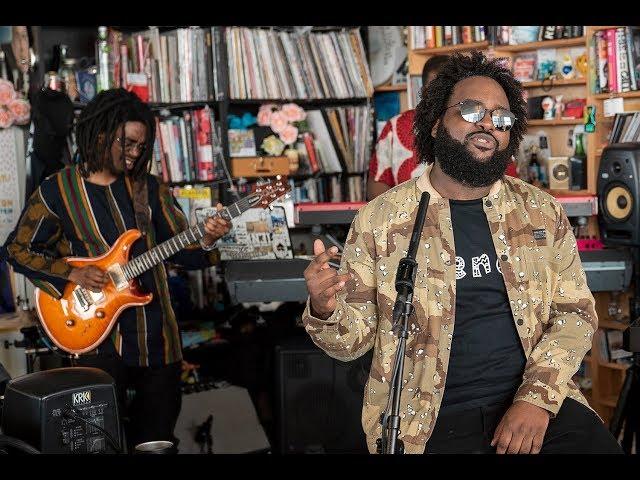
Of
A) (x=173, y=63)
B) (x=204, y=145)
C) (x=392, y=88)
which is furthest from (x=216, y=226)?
(x=392, y=88)

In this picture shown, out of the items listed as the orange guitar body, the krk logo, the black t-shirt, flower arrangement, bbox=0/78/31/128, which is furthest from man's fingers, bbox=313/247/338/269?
A: flower arrangement, bbox=0/78/31/128

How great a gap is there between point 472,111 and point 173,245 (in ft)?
4.39

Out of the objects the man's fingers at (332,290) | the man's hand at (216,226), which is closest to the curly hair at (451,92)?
the man's fingers at (332,290)

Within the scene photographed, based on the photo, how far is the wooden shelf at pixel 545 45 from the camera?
4.27 meters

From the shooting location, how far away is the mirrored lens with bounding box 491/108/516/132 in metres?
2.31

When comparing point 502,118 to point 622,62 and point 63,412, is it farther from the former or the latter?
point 622,62

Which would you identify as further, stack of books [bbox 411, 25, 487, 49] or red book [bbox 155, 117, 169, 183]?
red book [bbox 155, 117, 169, 183]

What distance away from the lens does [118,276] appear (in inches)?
127

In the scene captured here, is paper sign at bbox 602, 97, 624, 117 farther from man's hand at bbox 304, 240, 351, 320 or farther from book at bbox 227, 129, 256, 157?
man's hand at bbox 304, 240, 351, 320

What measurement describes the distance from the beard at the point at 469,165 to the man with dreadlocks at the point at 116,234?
43.2 inches

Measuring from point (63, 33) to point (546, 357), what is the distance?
3.30 metres

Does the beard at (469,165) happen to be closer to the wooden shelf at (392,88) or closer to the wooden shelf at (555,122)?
the wooden shelf at (555,122)

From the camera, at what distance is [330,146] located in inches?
197

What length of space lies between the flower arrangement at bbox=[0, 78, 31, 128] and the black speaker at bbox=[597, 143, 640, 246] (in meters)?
2.54
